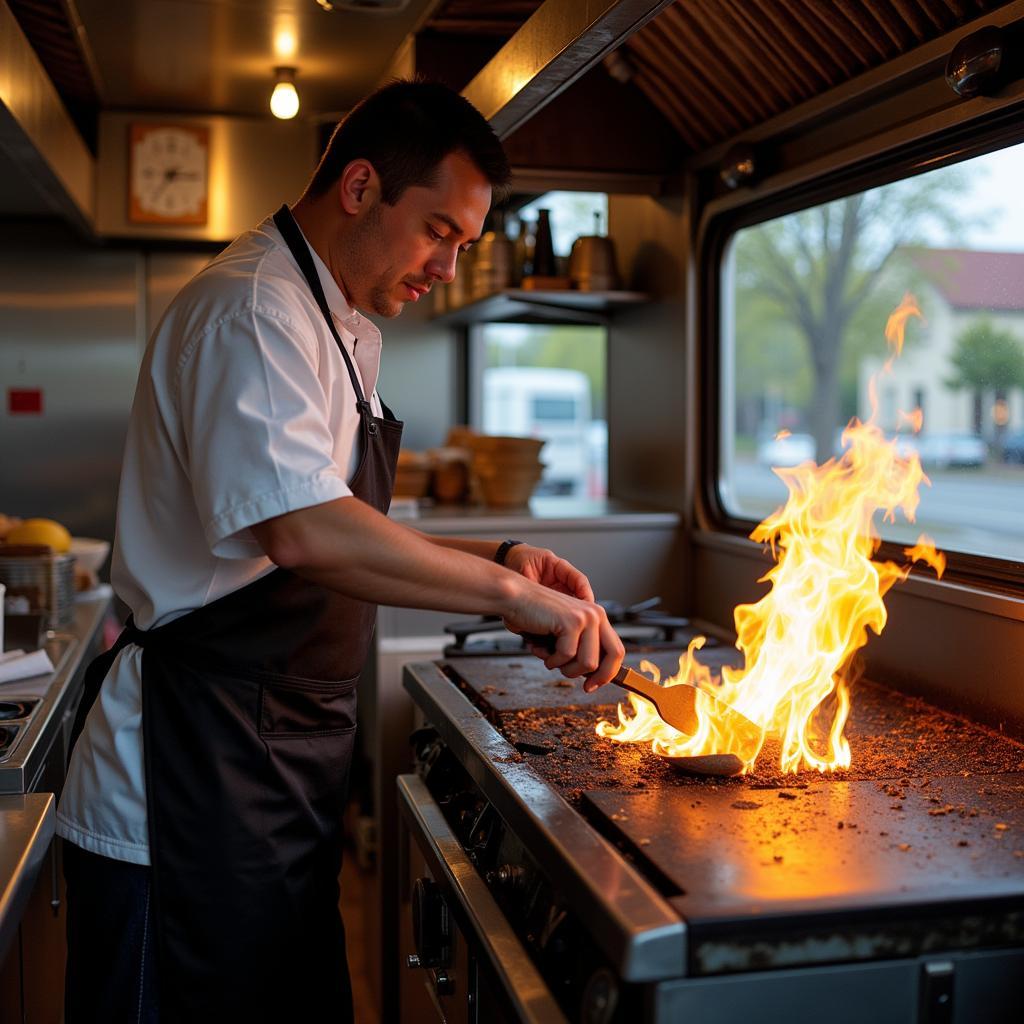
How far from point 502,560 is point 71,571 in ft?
5.84

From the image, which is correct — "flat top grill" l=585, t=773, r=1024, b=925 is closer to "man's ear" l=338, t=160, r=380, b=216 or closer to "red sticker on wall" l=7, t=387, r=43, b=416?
"man's ear" l=338, t=160, r=380, b=216

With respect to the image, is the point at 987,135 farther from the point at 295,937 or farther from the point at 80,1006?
the point at 80,1006

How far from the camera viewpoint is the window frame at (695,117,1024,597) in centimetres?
200

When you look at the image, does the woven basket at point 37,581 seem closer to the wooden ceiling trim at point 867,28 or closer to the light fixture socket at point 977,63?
the wooden ceiling trim at point 867,28

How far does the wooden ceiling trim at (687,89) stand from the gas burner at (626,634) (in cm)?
120

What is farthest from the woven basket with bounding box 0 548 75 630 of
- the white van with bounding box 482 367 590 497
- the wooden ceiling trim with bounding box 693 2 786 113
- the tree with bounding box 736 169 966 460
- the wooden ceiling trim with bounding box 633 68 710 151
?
the white van with bounding box 482 367 590 497

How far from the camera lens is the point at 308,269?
1710mm

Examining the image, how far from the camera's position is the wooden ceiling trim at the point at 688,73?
274 cm

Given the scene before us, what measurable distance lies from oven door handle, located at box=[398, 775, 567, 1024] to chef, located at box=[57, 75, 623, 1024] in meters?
0.21

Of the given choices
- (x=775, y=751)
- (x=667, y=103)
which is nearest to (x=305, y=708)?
(x=775, y=751)

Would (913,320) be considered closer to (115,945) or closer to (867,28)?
(867,28)

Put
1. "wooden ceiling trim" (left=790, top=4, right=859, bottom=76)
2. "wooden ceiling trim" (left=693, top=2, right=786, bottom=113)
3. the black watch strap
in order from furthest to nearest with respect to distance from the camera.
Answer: "wooden ceiling trim" (left=693, top=2, right=786, bottom=113), "wooden ceiling trim" (left=790, top=4, right=859, bottom=76), the black watch strap

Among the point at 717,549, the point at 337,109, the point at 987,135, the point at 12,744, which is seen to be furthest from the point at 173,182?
the point at 987,135

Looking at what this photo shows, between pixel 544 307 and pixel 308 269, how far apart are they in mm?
2094
